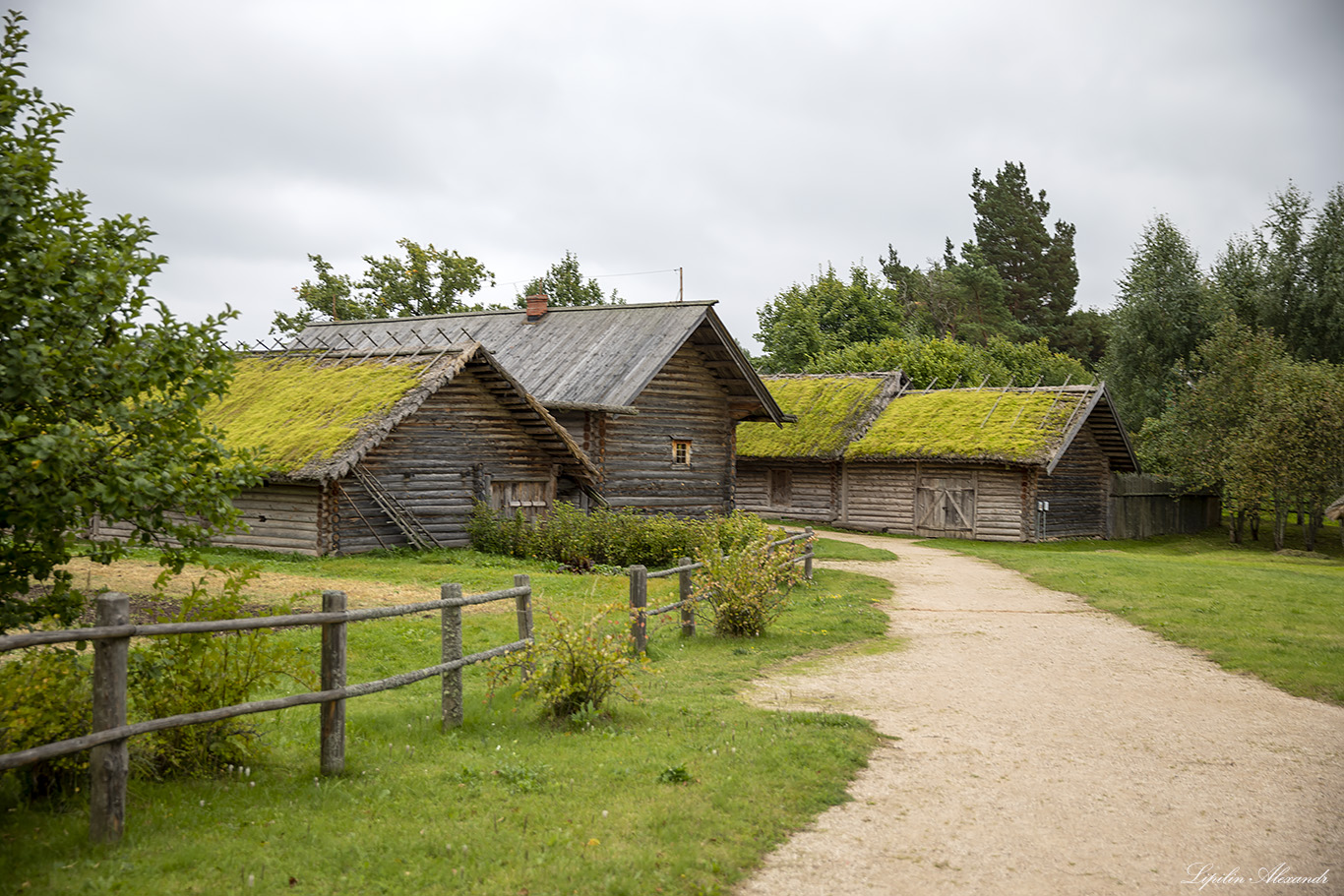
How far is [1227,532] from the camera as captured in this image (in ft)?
136

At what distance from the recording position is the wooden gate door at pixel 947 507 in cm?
3469

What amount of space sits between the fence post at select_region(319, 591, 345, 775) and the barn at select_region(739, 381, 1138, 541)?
28.3 metres

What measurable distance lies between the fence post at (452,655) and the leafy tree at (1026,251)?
73133mm

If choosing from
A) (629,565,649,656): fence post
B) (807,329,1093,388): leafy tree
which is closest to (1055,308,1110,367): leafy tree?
(807,329,1093,388): leafy tree

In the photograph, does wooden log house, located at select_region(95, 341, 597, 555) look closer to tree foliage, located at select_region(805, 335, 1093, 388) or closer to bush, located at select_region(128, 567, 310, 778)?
bush, located at select_region(128, 567, 310, 778)

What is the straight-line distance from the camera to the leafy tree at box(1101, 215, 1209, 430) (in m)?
44.9

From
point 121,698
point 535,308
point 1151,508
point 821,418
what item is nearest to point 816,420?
point 821,418

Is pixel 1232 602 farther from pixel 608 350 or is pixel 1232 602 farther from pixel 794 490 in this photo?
pixel 794 490

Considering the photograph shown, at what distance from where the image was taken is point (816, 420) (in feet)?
129

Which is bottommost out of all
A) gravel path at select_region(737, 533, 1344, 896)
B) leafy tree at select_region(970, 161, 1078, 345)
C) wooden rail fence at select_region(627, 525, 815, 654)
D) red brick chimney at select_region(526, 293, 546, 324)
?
gravel path at select_region(737, 533, 1344, 896)

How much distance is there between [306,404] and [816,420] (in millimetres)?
21619

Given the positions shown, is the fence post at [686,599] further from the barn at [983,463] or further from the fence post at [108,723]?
the barn at [983,463]

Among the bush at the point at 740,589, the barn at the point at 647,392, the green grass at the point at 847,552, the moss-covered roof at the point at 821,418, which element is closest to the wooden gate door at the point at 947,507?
the moss-covered roof at the point at 821,418

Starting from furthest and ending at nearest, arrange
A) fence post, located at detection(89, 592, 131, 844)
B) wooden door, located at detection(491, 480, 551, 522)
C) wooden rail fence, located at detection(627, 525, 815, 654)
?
1. wooden door, located at detection(491, 480, 551, 522)
2. wooden rail fence, located at detection(627, 525, 815, 654)
3. fence post, located at detection(89, 592, 131, 844)
